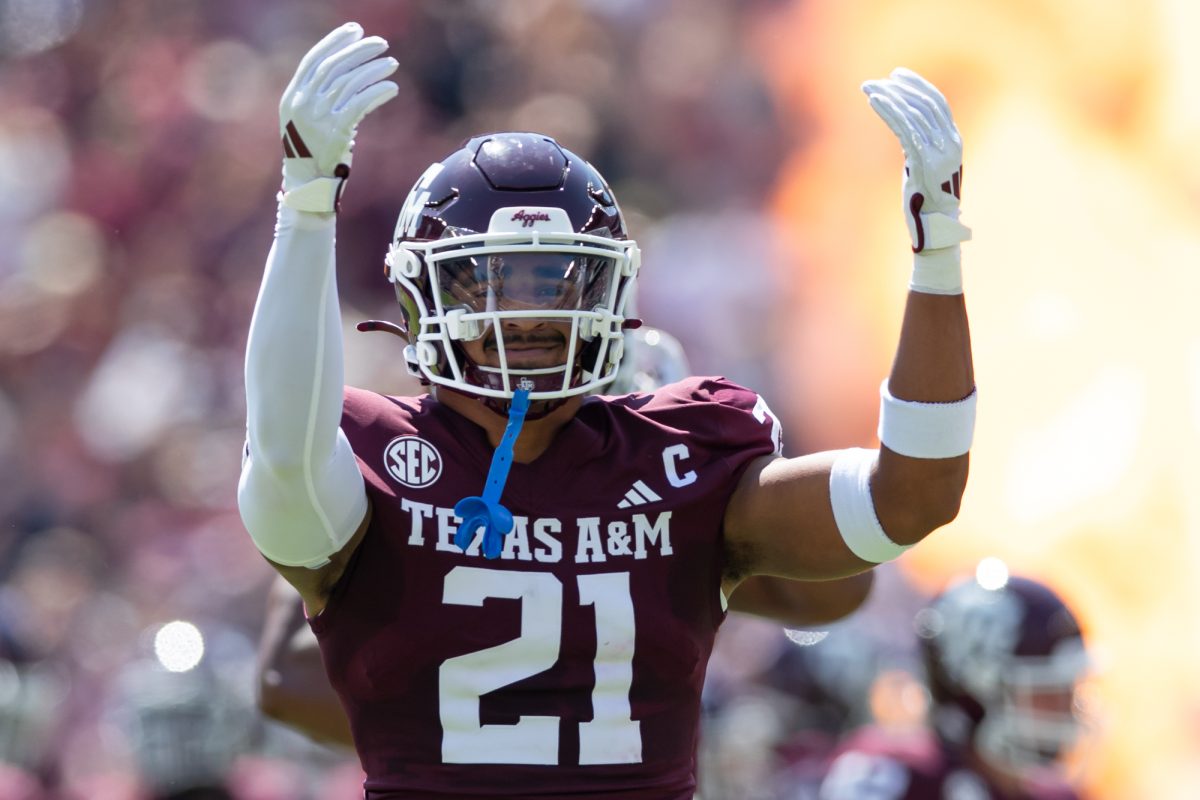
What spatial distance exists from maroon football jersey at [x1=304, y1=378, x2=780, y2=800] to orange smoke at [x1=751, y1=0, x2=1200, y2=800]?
5.06 m

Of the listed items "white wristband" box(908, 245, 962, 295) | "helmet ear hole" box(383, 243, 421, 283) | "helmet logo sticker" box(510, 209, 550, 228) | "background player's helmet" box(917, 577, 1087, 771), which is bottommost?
Answer: "background player's helmet" box(917, 577, 1087, 771)

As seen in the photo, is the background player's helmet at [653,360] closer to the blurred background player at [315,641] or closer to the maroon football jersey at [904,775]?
the blurred background player at [315,641]

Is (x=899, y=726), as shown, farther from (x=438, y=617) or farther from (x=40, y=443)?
(x=438, y=617)

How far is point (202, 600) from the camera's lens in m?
7.88

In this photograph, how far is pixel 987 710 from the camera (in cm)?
466

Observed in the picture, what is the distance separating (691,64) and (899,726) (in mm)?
3861

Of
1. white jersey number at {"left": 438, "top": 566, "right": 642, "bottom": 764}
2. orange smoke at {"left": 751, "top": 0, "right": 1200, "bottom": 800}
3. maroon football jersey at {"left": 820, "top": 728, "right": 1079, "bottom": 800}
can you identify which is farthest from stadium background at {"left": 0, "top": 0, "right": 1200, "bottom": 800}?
white jersey number at {"left": 438, "top": 566, "right": 642, "bottom": 764}

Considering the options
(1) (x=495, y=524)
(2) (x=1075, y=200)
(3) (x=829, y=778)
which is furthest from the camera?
(2) (x=1075, y=200)

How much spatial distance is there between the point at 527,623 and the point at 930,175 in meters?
0.80

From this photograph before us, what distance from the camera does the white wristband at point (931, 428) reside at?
2420mm

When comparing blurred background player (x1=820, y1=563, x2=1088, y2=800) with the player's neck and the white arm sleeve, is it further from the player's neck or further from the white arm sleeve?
the white arm sleeve

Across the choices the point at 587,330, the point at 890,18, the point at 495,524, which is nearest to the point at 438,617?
the point at 495,524

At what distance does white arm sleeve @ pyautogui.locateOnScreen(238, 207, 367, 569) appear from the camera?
233 centimetres

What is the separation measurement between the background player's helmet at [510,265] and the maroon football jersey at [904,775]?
79.7 inches
